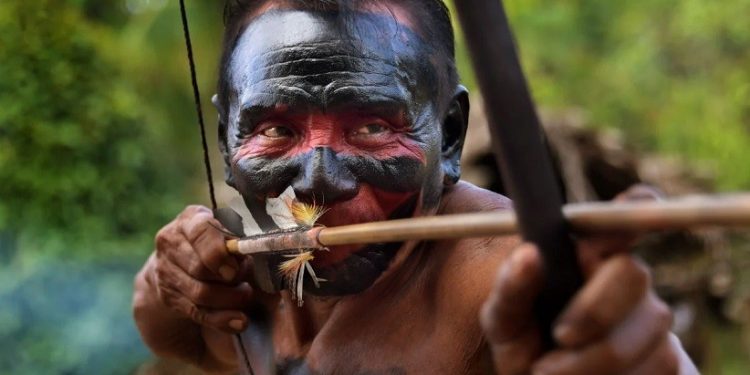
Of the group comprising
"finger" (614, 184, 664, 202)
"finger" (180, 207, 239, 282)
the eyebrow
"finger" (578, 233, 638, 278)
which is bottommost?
"finger" (180, 207, 239, 282)

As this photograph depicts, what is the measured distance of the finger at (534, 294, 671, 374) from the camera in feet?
2.77

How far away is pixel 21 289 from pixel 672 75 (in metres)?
6.99

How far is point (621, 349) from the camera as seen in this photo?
85cm

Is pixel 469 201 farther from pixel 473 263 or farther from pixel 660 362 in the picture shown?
pixel 660 362

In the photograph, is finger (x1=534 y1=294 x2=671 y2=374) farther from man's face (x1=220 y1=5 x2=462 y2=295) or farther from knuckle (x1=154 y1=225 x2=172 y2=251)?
knuckle (x1=154 y1=225 x2=172 y2=251)

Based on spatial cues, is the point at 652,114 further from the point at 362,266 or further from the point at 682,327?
the point at 362,266

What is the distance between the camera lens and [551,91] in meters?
8.41

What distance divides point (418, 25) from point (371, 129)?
0.65ft

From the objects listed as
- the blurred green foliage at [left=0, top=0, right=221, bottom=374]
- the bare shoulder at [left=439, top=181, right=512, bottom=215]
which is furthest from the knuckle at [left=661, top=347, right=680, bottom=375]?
the blurred green foliage at [left=0, top=0, right=221, bottom=374]

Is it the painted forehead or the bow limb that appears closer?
the bow limb

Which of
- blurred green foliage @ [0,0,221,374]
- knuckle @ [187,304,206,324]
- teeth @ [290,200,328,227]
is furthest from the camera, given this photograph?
blurred green foliage @ [0,0,221,374]

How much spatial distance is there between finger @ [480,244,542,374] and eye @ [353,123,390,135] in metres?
0.55

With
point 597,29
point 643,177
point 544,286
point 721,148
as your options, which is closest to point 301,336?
point 544,286

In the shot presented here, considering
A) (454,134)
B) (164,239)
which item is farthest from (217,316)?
(454,134)
